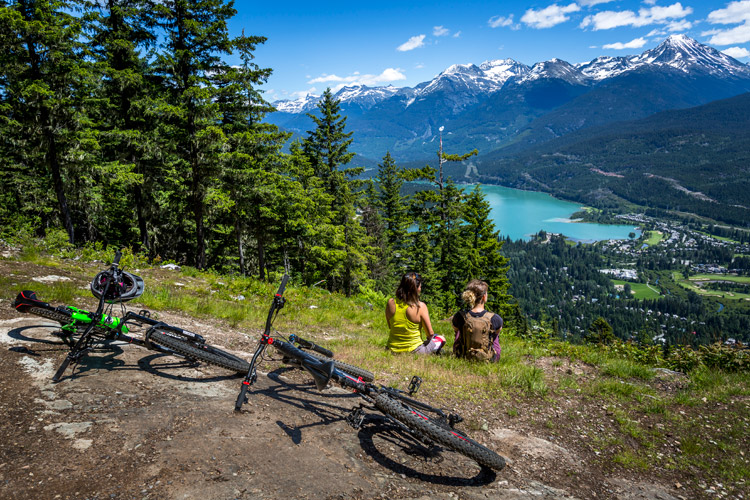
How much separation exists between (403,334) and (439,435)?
3.95 m

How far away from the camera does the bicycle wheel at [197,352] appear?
4836mm

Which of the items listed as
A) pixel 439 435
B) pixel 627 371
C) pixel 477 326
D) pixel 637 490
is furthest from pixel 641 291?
pixel 439 435

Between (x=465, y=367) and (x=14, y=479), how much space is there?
6288 millimetres

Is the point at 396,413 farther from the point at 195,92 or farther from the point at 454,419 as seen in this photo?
the point at 195,92

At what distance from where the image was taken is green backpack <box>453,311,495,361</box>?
7070mm

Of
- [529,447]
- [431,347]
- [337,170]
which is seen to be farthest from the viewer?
[337,170]

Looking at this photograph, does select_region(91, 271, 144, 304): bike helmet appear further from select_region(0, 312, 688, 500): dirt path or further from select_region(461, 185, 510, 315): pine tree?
select_region(461, 185, 510, 315): pine tree

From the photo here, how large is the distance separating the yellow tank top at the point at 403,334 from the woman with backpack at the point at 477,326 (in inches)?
35.5

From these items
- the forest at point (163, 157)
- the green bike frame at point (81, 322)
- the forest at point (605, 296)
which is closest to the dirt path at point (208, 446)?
the green bike frame at point (81, 322)

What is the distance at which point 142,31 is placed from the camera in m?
17.8

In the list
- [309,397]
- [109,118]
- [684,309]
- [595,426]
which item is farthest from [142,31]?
[684,309]

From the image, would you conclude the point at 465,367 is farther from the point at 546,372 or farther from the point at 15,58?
the point at 15,58

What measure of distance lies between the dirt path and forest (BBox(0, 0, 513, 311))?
1283 centimetres

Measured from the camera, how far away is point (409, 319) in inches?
291
